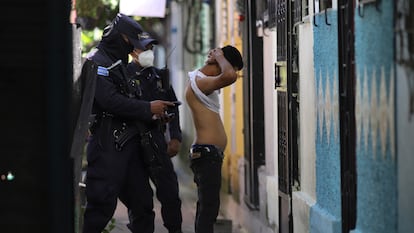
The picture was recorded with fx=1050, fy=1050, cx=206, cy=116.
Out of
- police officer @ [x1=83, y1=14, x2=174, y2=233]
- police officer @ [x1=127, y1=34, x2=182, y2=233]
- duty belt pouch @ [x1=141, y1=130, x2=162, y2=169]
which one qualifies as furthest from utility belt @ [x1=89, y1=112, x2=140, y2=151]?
police officer @ [x1=127, y1=34, x2=182, y2=233]

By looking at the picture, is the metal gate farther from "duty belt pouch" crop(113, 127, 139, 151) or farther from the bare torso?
"duty belt pouch" crop(113, 127, 139, 151)

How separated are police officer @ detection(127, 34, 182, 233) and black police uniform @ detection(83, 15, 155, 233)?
18 cm

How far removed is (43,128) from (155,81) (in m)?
4.31

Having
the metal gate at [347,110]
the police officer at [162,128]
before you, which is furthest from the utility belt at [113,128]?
the metal gate at [347,110]

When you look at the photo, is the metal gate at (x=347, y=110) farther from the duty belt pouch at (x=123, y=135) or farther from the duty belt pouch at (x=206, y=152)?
the duty belt pouch at (x=123, y=135)

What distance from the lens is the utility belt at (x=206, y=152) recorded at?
27.7ft

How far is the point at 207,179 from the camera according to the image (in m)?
8.44

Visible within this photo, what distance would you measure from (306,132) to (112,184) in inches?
64.2

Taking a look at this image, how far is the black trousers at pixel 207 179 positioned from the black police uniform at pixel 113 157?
1.47 ft

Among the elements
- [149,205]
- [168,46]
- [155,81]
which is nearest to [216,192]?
[149,205]

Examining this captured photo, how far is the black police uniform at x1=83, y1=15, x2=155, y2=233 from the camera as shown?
8383mm

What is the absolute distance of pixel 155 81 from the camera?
29.5ft

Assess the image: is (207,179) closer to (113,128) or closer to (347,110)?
(113,128)

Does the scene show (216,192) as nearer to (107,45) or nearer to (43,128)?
(107,45)
